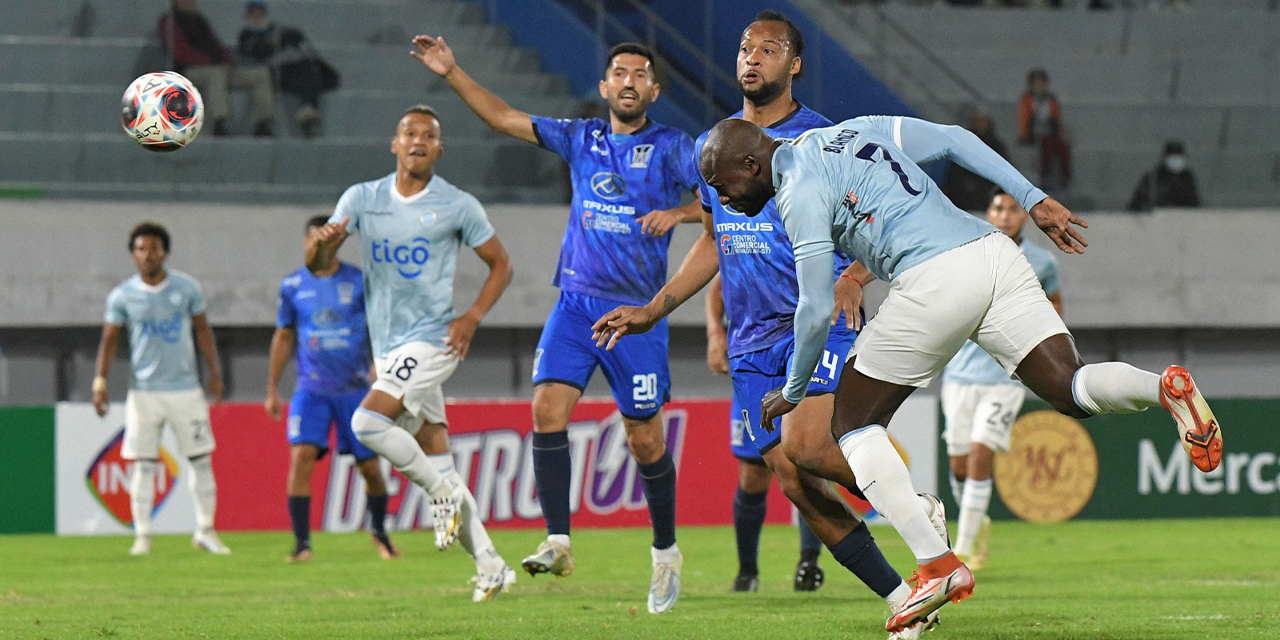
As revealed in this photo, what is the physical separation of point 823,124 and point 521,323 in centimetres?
1034

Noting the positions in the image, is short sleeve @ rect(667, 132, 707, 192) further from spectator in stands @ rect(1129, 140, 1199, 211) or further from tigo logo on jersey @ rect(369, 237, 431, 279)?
spectator in stands @ rect(1129, 140, 1199, 211)

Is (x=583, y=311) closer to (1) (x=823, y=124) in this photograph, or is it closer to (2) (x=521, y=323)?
(1) (x=823, y=124)

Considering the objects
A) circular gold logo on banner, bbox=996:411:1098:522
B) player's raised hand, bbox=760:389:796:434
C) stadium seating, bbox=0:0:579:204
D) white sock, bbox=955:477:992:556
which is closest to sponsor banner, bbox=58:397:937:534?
circular gold logo on banner, bbox=996:411:1098:522

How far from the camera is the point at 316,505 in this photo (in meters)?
14.0

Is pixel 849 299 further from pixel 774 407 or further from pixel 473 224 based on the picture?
pixel 473 224

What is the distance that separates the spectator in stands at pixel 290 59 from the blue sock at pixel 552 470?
30.3ft

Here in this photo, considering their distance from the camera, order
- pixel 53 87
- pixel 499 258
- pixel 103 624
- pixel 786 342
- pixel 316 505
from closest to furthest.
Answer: pixel 786 342 → pixel 103 624 → pixel 499 258 → pixel 316 505 → pixel 53 87

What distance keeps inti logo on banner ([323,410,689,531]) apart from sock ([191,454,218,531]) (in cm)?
169

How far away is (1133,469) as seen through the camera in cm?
1517

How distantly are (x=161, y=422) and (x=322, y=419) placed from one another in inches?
65.3

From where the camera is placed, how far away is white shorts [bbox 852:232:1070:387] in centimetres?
530

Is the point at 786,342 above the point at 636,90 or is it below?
below

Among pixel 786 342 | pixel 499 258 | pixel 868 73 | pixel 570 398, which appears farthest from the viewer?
pixel 868 73

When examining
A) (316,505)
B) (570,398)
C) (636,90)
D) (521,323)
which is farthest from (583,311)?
(521,323)
